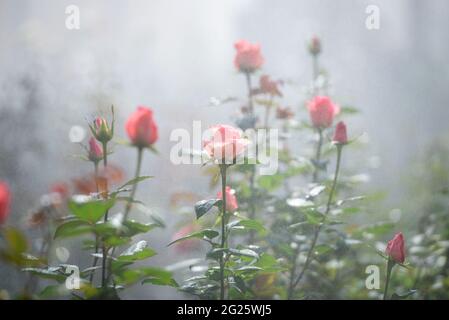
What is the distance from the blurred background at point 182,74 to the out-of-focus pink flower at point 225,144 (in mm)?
592

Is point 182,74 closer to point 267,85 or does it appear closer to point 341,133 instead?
point 267,85

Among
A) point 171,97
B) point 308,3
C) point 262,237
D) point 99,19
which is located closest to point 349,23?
point 308,3

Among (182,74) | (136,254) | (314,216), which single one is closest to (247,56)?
(314,216)

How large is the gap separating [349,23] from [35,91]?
1624mm

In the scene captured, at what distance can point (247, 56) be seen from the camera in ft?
4.23

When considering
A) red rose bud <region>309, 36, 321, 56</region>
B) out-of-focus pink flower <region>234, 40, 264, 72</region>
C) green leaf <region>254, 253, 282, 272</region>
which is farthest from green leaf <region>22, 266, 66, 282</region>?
red rose bud <region>309, 36, 321, 56</region>

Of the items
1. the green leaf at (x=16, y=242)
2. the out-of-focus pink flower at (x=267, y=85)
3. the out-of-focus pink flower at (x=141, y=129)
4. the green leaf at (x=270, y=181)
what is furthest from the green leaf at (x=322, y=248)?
the green leaf at (x=16, y=242)

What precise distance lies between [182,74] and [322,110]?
1.51 metres

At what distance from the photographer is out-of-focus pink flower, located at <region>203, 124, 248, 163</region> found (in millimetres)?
794

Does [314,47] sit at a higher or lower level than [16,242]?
higher

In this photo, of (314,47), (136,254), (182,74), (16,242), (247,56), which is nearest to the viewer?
(16,242)

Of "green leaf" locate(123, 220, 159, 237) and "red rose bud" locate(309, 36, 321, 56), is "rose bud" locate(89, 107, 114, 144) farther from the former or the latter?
"red rose bud" locate(309, 36, 321, 56)

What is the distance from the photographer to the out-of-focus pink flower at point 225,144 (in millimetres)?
794

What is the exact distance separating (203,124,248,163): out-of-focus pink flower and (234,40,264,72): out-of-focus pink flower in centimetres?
52
